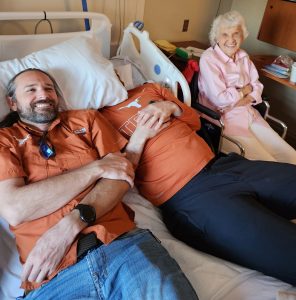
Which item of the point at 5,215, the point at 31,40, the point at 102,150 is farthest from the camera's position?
the point at 31,40

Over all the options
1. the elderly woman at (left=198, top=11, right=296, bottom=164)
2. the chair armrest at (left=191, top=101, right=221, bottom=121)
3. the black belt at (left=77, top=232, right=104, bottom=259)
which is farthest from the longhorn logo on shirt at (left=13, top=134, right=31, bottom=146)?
the elderly woman at (left=198, top=11, right=296, bottom=164)

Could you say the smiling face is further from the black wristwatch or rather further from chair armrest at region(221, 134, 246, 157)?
chair armrest at region(221, 134, 246, 157)

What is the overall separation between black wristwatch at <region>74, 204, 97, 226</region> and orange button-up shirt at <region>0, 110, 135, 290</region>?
27 mm

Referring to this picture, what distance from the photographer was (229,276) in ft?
3.74

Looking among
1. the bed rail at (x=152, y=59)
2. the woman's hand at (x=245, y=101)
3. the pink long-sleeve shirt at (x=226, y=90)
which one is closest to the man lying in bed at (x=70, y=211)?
the bed rail at (x=152, y=59)

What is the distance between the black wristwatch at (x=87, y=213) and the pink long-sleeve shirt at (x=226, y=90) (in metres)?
1.28

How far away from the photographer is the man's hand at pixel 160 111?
154cm

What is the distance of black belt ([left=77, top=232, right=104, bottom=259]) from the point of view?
1096mm

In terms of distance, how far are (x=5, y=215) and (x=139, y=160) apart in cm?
65

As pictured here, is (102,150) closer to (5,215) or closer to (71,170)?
(71,170)

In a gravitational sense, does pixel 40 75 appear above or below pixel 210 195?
above

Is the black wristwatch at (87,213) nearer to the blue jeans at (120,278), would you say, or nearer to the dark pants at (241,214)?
the blue jeans at (120,278)

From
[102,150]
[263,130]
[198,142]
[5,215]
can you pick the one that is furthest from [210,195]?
[263,130]

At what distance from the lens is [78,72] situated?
1.59m
